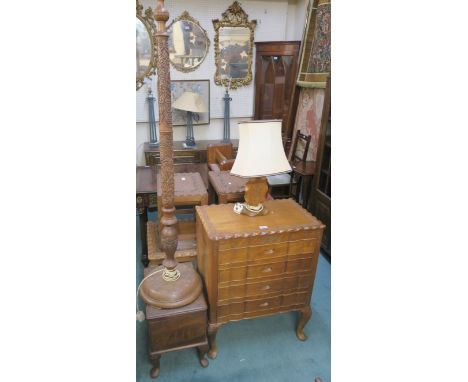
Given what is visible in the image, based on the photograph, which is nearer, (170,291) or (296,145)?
(170,291)

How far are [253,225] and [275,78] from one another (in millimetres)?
3017

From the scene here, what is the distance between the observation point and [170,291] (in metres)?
1.82

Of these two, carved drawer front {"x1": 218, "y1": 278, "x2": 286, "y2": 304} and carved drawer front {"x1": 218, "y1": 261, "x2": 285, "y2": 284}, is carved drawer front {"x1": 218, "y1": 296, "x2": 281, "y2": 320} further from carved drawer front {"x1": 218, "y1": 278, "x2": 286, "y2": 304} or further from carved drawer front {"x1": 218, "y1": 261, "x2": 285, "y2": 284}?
carved drawer front {"x1": 218, "y1": 261, "x2": 285, "y2": 284}

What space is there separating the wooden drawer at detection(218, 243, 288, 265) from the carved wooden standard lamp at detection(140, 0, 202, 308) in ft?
0.87

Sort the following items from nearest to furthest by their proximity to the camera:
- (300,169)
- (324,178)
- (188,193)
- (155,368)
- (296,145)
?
1. (155,368)
2. (188,193)
3. (324,178)
4. (300,169)
5. (296,145)

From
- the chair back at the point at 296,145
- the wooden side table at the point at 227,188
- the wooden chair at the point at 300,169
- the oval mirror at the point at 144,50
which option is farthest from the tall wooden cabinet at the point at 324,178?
the oval mirror at the point at 144,50

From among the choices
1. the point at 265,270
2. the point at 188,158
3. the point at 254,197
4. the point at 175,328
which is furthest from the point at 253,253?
the point at 188,158

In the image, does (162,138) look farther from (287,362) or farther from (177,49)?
(177,49)

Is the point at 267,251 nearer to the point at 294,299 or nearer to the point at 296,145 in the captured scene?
the point at 294,299

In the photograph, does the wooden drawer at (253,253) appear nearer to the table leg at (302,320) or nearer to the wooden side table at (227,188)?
the table leg at (302,320)

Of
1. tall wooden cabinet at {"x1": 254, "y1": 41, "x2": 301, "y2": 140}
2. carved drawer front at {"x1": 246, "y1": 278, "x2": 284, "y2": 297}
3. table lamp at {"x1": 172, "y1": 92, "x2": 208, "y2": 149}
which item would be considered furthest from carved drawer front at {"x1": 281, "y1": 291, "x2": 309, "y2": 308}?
table lamp at {"x1": 172, "y1": 92, "x2": 208, "y2": 149}

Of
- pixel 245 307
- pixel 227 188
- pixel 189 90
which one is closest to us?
pixel 245 307

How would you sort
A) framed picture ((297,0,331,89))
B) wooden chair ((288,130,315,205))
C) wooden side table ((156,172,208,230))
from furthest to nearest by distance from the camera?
1. wooden chair ((288,130,315,205))
2. framed picture ((297,0,331,89))
3. wooden side table ((156,172,208,230))

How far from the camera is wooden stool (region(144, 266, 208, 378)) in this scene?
1.81 metres
